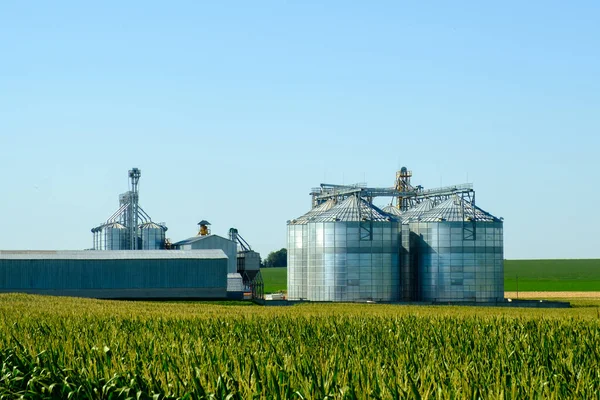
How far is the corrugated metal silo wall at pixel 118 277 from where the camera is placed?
70.1 m

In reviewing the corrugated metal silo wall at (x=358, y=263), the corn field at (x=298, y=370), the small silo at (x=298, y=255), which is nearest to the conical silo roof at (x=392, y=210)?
the small silo at (x=298, y=255)

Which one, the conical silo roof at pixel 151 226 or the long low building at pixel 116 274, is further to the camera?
the conical silo roof at pixel 151 226

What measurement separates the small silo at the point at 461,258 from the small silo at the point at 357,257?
289 centimetres

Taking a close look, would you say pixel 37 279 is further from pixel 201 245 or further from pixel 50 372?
pixel 50 372

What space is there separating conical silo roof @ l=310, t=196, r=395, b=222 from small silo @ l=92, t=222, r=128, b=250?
24.4m

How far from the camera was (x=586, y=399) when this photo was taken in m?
9.17

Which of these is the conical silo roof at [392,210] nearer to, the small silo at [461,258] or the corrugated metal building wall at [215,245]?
the small silo at [461,258]

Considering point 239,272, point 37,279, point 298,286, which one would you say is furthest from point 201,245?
point 37,279

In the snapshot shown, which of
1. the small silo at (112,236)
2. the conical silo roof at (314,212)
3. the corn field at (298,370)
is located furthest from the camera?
the small silo at (112,236)

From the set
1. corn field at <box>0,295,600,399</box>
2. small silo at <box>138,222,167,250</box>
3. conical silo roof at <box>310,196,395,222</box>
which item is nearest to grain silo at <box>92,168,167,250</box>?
small silo at <box>138,222,167,250</box>

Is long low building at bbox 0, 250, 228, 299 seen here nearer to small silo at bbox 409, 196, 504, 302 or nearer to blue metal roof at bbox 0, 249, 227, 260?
blue metal roof at bbox 0, 249, 227, 260

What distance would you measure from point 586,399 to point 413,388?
71.0 inches

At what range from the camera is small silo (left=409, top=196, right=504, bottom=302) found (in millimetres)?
71188

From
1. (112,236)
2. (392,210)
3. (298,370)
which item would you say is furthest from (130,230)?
(298,370)
